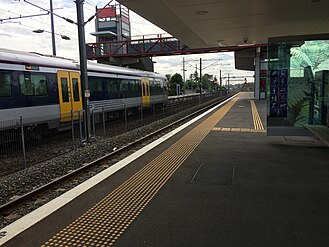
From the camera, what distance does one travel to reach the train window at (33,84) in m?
10.1

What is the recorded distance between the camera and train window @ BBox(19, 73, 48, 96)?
33.0ft

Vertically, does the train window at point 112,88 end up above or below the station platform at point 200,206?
above

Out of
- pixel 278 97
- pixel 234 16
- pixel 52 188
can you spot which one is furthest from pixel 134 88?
pixel 52 188

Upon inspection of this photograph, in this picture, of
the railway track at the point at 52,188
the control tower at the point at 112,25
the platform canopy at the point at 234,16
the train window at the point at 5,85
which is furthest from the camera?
the control tower at the point at 112,25

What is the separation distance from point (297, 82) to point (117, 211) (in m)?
7.23

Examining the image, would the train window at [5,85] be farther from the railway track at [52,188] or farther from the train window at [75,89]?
the railway track at [52,188]

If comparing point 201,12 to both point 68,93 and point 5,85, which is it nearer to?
point 5,85

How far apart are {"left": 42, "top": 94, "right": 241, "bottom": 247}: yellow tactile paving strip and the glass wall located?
402cm

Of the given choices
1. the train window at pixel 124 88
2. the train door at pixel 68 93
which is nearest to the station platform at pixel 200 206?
the train door at pixel 68 93

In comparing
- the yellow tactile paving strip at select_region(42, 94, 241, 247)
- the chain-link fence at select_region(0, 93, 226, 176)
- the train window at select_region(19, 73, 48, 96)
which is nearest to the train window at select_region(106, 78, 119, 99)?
the chain-link fence at select_region(0, 93, 226, 176)

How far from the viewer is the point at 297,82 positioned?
9078 mm

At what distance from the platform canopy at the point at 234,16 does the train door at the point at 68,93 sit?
480 centimetres

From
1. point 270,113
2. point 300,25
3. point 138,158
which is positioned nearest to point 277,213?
point 138,158

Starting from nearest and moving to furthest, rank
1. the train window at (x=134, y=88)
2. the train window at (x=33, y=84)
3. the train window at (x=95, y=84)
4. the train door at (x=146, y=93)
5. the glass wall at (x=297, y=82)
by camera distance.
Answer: the glass wall at (x=297, y=82) → the train window at (x=33, y=84) → the train window at (x=95, y=84) → the train window at (x=134, y=88) → the train door at (x=146, y=93)
